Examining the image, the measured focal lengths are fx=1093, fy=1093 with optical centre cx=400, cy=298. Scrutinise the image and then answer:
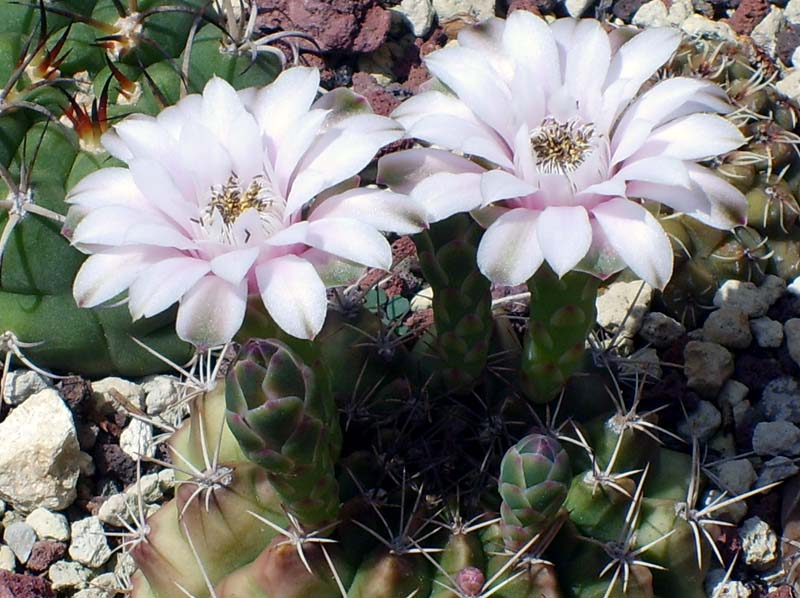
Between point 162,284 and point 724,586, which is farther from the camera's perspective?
point 724,586

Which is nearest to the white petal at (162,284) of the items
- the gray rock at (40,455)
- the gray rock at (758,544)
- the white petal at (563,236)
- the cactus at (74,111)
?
the white petal at (563,236)

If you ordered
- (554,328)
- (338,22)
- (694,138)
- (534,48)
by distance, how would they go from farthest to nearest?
1. (338,22)
2. (554,328)
3. (534,48)
4. (694,138)

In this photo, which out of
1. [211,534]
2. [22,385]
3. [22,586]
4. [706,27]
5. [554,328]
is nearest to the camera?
[554,328]

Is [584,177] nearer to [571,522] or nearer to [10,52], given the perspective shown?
[571,522]

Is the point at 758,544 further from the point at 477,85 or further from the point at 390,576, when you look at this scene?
the point at 477,85

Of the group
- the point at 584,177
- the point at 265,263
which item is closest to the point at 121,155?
the point at 265,263

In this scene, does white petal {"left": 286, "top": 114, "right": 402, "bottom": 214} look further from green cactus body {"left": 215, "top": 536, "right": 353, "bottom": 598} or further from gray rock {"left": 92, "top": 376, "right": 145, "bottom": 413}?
gray rock {"left": 92, "top": 376, "right": 145, "bottom": 413}

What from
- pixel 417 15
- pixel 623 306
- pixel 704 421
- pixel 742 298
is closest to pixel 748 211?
pixel 742 298
